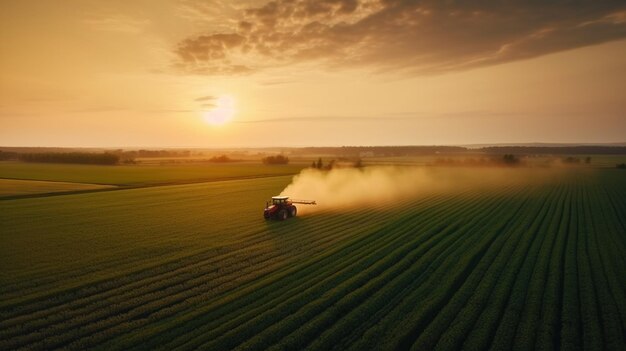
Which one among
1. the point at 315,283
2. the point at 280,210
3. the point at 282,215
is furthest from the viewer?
the point at 280,210

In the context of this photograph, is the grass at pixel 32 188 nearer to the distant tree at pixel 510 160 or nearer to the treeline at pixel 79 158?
the treeline at pixel 79 158

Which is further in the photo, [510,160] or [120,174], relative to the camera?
[510,160]

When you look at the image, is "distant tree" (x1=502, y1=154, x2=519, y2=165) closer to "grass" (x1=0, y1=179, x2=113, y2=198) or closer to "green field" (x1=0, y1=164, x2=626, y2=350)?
"green field" (x1=0, y1=164, x2=626, y2=350)

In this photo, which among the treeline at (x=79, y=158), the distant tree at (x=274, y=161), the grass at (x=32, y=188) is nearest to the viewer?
the grass at (x=32, y=188)

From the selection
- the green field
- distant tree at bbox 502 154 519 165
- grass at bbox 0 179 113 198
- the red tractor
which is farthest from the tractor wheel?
distant tree at bbox 502 154 519 165

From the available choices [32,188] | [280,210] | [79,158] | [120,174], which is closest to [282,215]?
[280,210]

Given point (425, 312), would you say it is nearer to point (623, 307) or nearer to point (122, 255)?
point (623, 307)

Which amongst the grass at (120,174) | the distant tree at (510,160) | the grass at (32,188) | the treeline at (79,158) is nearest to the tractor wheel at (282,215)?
the grass at (32,188)

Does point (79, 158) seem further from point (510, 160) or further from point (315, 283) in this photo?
point (510, 160)

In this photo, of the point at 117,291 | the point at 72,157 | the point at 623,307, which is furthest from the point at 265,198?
the point at 72,157
